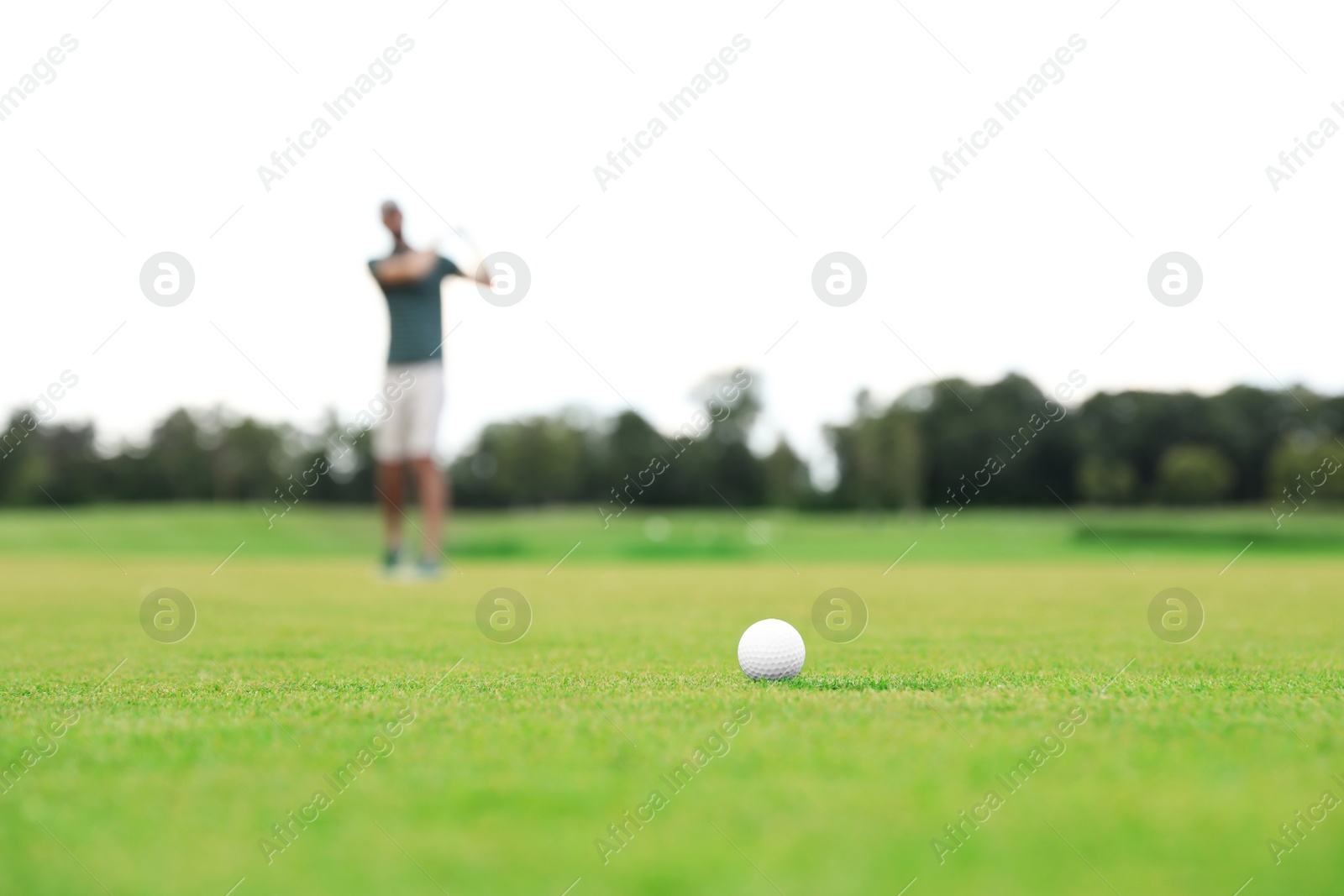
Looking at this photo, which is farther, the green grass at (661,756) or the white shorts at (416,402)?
the white shorts at (416,402)

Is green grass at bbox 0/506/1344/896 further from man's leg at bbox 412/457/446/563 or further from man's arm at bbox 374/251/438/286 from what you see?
man's arm at bbox 374/251/438/286

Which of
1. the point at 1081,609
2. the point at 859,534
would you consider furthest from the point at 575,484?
the point at 1081,609

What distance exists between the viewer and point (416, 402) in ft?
30.5

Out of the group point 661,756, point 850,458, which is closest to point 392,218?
point 661,756

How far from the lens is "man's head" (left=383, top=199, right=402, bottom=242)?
359 inches

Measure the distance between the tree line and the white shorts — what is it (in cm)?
3914

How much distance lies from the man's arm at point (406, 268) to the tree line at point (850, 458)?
39.3 metres

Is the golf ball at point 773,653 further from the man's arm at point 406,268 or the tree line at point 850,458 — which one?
the tree line at point 850,458

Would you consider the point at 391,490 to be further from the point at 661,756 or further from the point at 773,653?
the point at 661,756

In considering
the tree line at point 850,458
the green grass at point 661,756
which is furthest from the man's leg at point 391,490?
the tree line at point 850,458

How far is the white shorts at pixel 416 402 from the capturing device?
9258mm

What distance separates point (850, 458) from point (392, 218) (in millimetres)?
49342

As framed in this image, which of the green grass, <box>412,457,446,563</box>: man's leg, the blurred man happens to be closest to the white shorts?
the blurred man

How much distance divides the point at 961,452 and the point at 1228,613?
193 feet
